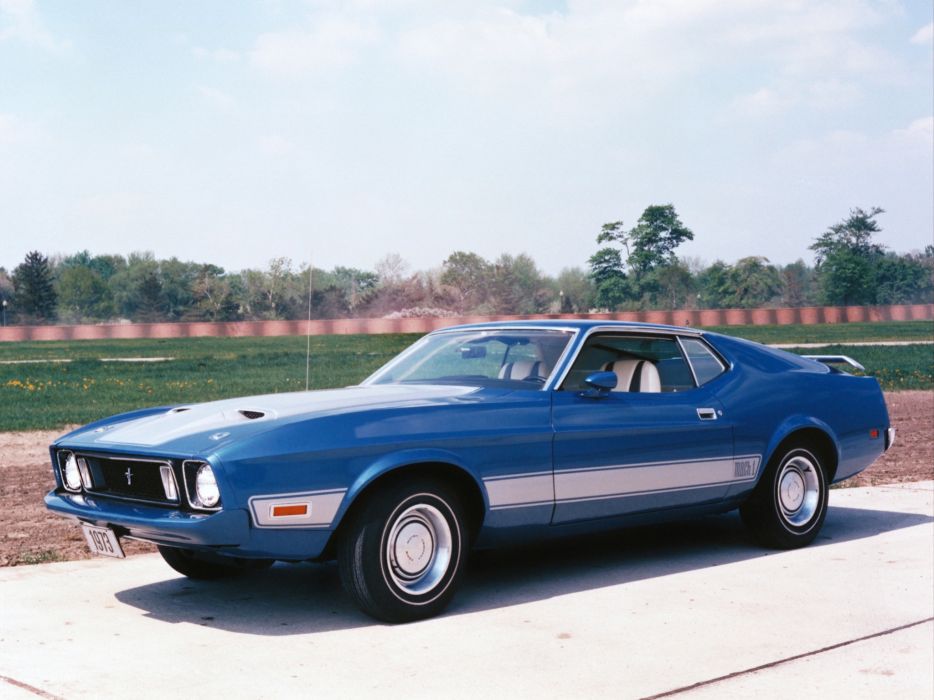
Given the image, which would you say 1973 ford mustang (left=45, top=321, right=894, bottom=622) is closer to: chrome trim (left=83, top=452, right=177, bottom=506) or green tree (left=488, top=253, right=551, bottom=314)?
chrome trim (left=83, top=452, right=177, bottom=506)

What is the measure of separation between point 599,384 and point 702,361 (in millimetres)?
1296

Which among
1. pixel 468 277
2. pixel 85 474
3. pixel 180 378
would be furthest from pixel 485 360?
pixel 468 277

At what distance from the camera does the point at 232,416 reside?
575 cm

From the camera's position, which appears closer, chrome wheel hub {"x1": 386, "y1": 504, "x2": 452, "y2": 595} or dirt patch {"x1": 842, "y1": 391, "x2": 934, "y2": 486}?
chrome wheel hub {"x1": 386, "y1": 504, "x2": 452, "y2": 595}

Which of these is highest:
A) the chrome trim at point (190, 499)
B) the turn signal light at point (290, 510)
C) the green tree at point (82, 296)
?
the green tree at point (82, 296)

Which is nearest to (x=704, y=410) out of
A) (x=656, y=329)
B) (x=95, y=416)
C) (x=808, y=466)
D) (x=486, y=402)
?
(x=656, y=329)

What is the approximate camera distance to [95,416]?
19203mm

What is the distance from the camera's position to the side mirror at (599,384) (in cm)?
634

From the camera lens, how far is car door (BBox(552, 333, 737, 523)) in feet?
20.7

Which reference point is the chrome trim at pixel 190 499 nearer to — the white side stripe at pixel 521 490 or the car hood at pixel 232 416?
the car hood at pixel 232 416

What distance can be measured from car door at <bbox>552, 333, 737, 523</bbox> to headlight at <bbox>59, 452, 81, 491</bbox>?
2.35 meters

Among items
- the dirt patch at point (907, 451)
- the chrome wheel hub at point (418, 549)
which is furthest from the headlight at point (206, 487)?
the dirt patch at point (907, 451)

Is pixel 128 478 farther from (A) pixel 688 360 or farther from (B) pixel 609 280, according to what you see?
(B) pixel 609 280

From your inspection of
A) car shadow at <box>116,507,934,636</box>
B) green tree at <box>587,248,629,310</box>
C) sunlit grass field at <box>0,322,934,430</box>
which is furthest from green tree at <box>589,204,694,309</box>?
car shadow at <box>116,507,934,636</box>
